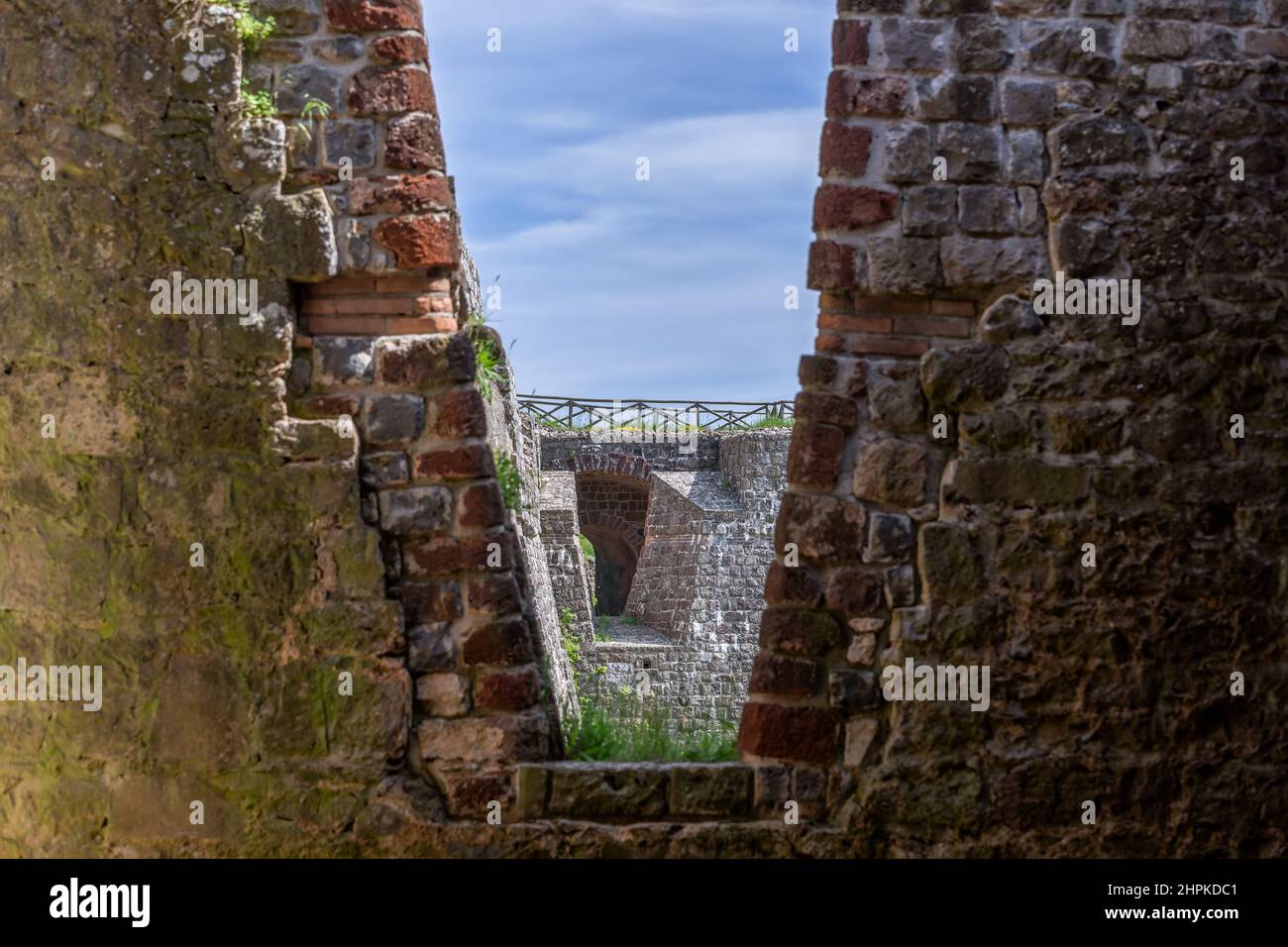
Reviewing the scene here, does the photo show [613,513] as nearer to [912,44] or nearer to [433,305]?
[433,305]

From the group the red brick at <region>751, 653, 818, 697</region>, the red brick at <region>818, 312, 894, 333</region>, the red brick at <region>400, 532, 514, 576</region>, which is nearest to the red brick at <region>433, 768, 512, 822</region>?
the red brick at <region>400, 532, 514, 576</region>

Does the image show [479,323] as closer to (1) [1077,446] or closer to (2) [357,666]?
(2) [357,666]

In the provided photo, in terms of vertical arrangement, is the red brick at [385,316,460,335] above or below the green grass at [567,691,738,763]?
above

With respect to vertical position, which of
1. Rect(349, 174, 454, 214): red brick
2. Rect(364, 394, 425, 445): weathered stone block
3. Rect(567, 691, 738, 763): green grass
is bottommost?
Rect(567, 691, 738, 763): green grass

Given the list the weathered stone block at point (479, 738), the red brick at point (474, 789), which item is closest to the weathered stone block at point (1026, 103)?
the weathered stone block at point (479, 738)

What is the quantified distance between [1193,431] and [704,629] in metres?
8.75

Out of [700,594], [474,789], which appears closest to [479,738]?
[474,789]

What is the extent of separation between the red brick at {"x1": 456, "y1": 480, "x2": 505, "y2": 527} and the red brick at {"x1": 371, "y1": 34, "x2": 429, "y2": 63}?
1.49 metres

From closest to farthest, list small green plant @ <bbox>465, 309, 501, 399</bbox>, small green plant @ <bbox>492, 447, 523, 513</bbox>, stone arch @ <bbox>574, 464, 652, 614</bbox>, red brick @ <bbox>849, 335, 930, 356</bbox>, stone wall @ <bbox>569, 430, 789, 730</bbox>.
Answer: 1. red brick @ <bbox>849, 335, 930, 356</bbox>
2. small green plant @ <bbox>492, 447, 523, 513</bbox>
3. small green plant @ <bbox>465, 309, 501, 399</bbox>
4. stone wall @ <bbox>569, 430, 789, 730</bbox>
5. stone arch @ <bbox>574, 464, 652, 614</bbox>

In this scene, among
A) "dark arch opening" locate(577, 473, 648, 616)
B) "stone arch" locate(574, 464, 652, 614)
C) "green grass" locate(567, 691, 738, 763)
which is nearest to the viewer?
"green grass" locate(567, 691, 738, 763)

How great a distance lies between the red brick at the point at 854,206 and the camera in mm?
4598

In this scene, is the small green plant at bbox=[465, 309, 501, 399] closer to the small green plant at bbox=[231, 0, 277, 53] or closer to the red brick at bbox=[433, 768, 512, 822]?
→ the small green plant at bbox=[231, 0, 277, 53]

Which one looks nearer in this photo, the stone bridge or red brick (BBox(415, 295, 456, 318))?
the stone bridge

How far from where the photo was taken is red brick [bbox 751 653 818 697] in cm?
461
